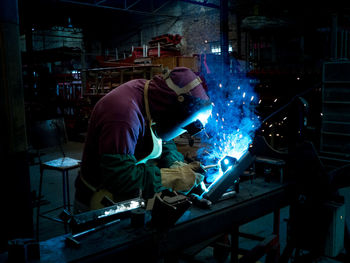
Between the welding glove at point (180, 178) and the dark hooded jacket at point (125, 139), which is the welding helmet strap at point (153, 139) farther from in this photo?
the welding glove at point (180, 178)

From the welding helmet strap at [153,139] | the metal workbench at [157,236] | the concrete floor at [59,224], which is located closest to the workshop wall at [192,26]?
the concrete floor at [59,224]

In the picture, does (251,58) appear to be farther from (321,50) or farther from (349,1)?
(349,1)

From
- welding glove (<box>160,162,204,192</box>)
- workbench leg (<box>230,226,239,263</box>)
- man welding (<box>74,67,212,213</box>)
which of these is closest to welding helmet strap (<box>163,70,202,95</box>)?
man welding (<box>74,67,212,213</box>)

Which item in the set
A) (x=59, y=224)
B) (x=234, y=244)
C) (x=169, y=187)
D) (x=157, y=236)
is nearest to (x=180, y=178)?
(x=169, y=187)

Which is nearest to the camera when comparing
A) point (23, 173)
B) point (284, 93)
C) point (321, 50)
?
point (23, 173)

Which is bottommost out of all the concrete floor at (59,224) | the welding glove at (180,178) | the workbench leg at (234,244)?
the concrete floor at (59,224)

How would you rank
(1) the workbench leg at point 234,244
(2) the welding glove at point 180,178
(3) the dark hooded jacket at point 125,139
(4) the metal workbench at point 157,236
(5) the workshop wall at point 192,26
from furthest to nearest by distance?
1. (5) the workshop wall at point 192,26
2. (1) the workbench leg at point 234,244
3. (2) the welding glove at point 180,178
4. (3) the dark hooded jacket at point 125,139
5. (4) the metal workbench at point 157,236

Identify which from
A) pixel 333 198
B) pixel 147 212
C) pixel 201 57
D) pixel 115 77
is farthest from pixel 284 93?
pixel 147 212

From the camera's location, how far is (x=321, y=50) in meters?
12.4

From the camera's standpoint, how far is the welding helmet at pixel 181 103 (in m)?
1.85

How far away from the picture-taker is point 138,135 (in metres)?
1.81

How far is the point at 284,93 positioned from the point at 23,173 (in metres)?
8.13

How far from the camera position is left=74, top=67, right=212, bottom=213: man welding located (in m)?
1.61

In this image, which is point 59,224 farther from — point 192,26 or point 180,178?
point 192,26
